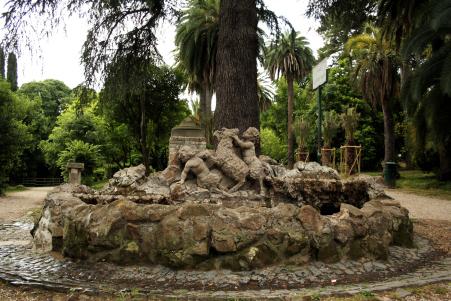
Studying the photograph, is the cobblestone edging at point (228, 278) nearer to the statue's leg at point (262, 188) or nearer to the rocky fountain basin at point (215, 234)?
the rocky fountain basin at point (215, 234)

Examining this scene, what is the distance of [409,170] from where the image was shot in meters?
29.3

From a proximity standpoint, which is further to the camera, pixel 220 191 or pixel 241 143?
pixel 241 143

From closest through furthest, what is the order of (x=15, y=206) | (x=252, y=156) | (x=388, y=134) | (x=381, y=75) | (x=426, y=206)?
(x=252, y=156) < (x=426, y=206) < (x=15, y=206) < (x=381, y=75) < (x=388, y=134)

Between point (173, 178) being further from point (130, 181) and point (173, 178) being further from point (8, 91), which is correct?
point (8, 91)

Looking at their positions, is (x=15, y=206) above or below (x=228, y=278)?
below

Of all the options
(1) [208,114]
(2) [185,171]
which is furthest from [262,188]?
(1) [208,114]

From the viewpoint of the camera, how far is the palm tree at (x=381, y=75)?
22.6m

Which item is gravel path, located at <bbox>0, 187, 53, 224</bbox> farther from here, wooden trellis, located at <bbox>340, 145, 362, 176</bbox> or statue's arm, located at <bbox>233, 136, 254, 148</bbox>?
wooden trellis, located at <bbox>340, 145, 362, 176</bbox>

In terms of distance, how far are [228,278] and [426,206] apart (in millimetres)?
10380

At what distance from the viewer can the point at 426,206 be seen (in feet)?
42.1

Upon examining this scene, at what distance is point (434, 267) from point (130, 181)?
4.56 m

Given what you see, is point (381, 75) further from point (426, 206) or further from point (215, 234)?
point (215, 234)

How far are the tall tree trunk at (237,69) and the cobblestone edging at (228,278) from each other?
4.78m

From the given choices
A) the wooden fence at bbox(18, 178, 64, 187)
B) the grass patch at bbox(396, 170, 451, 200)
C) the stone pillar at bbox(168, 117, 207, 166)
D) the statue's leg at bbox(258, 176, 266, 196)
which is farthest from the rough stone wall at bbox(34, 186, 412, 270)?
the wooden fence at bbox(18, 178, 64, 187)
